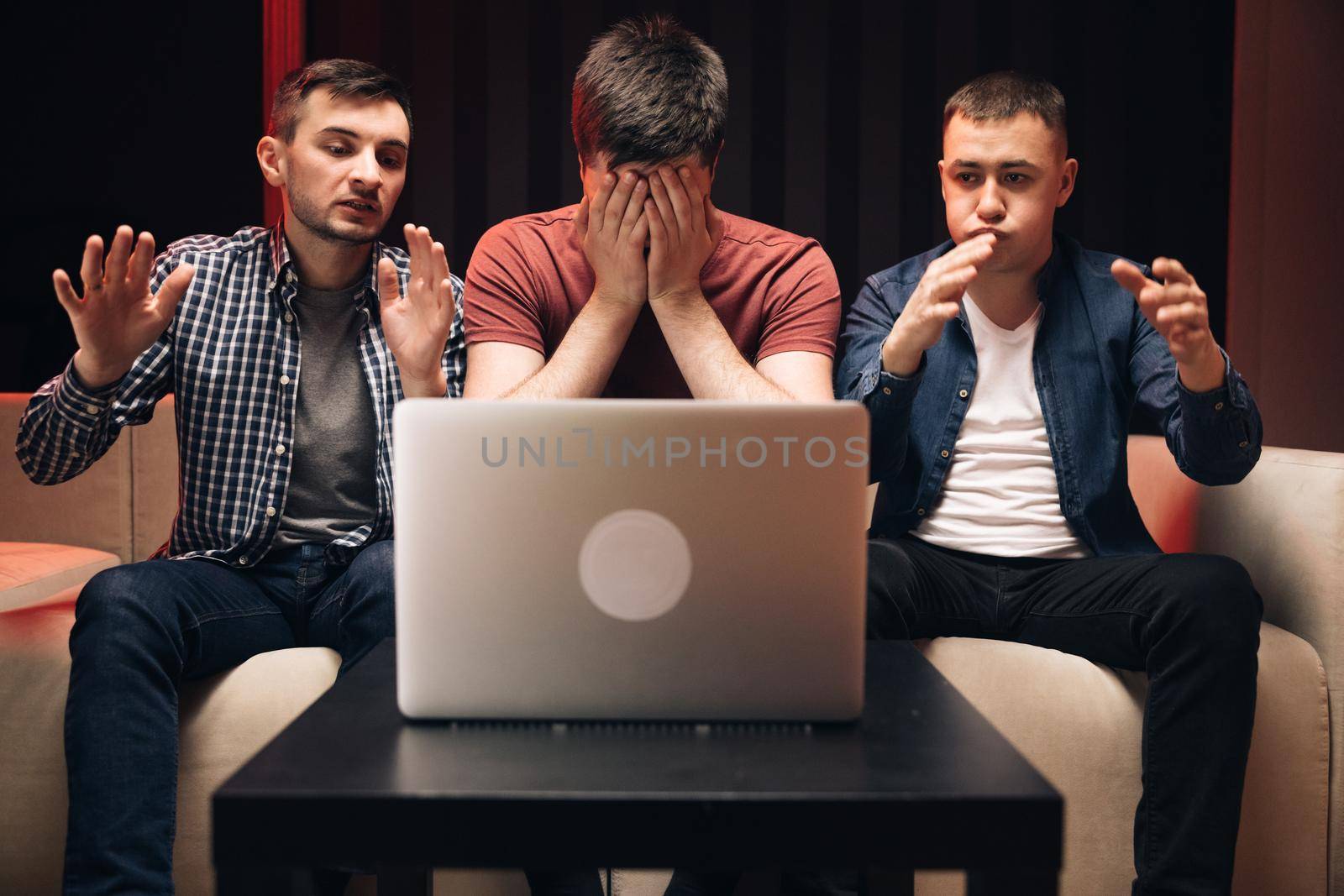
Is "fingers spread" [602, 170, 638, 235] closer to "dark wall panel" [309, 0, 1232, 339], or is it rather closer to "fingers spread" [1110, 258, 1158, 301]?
"fingers spread" [1110, 258, 1158, 301]

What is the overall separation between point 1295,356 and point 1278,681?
1477 mm

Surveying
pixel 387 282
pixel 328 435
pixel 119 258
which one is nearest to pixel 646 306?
pixel 387 282

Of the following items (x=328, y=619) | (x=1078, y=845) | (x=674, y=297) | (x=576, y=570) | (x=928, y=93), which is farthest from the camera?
(x=928, y=93)

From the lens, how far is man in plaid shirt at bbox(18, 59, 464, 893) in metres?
1.47

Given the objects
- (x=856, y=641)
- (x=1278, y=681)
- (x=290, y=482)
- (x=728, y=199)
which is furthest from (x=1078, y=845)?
(x=728, y=199)

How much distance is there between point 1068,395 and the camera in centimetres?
183

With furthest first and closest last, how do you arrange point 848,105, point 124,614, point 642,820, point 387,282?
point 848,105 < point 387,282 < point 124,614 < point 642,820

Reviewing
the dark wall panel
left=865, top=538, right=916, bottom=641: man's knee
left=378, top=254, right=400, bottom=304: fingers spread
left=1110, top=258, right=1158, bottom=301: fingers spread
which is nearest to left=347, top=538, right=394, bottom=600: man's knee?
left=378, top=254, right=400, bottom=304: fingers spread

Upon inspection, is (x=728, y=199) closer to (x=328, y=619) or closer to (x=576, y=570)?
(x=328, y=619)

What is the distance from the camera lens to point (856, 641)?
793 millimetres

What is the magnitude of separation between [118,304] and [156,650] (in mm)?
462

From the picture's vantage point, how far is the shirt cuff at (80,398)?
1587mm

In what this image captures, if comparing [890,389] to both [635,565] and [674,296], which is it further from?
[635,565]

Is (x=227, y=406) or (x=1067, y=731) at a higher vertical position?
(x=227, y=406)
